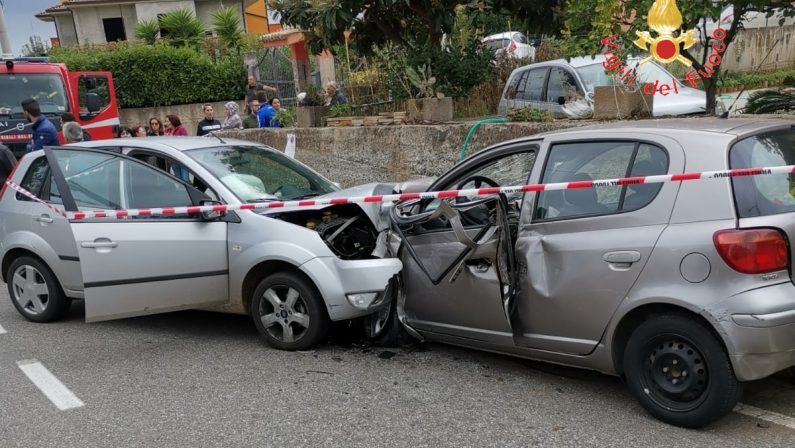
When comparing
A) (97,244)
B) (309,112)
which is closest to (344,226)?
(97,244)

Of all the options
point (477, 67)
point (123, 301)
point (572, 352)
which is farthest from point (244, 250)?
point (477, 67)

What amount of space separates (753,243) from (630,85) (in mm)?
5250

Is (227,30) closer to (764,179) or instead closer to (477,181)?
(477,181)

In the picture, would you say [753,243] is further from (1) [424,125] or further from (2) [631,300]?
(1) [424,125]

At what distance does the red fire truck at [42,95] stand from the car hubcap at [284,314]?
8.93 m

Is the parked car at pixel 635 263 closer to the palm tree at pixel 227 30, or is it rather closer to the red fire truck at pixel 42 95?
the red fire truck at pixel 42 95

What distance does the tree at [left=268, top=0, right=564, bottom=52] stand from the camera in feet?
24.1

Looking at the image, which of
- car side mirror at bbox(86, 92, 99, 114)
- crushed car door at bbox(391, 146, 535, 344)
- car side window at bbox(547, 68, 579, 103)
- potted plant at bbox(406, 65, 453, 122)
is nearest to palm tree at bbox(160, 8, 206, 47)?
car side mirror at bbox(86, 92, 99, 114)

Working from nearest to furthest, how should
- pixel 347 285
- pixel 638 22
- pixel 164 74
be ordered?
pixel 347 285 < pixel 638 22 < pixel 164 74

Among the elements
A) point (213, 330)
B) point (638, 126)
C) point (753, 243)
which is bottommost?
point (213, 330)

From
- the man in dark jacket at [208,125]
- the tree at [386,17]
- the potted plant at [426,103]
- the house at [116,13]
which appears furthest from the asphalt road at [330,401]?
the house at [116,13]

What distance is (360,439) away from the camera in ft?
12.3

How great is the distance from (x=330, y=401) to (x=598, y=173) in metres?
2.18

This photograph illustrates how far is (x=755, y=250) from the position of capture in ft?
10.9
